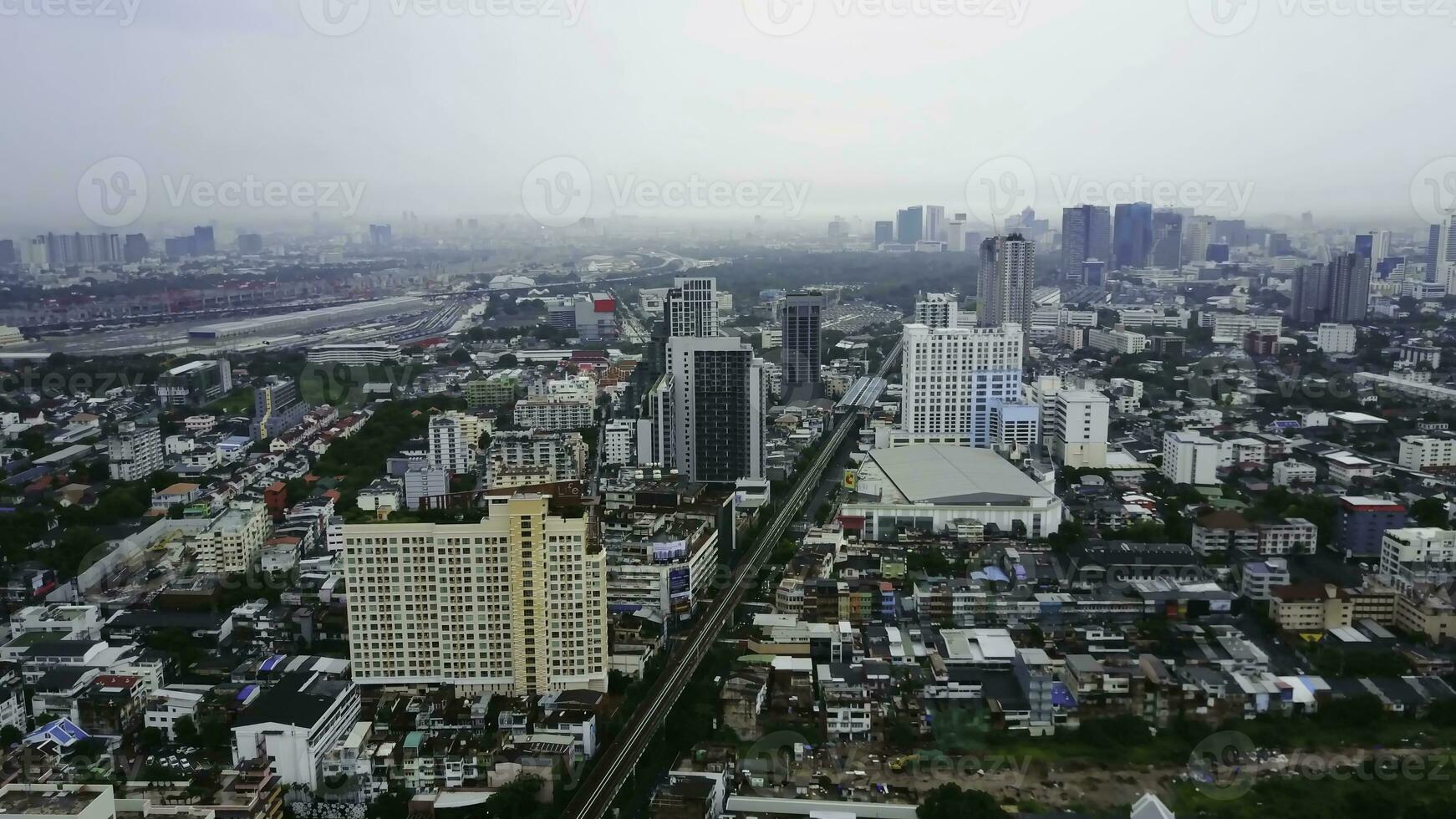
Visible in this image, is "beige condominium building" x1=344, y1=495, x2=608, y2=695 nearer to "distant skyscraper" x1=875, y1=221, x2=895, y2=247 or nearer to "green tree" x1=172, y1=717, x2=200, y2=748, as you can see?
"green tree" x1=172, y1=717, x2=200, y2=748

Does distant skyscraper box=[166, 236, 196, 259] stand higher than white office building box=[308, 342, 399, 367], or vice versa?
distant skyscraper box=[166, 236, 196, 259]

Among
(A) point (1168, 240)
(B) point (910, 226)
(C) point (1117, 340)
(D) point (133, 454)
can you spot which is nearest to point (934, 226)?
(B) point (910, 226)

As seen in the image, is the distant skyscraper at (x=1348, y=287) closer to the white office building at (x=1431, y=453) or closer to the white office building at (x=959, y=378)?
the white office building at (x=1431, y=453)

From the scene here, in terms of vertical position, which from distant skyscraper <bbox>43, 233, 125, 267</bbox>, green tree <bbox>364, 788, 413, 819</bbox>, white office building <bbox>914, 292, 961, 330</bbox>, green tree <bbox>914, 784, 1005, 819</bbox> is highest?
distant skyscraper <bbox>43, 233, 125, 267</bbox>

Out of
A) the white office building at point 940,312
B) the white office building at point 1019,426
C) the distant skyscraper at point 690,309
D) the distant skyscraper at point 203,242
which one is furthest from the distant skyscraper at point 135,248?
the white office building at point 1019,426

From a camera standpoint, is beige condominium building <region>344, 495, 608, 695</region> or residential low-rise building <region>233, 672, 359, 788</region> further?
beige condominium building <region>344, 495, 608, 695</region>

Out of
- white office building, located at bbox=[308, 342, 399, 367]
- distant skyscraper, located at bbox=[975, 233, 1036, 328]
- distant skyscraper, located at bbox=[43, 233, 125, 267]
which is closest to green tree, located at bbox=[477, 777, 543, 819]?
white office building, located at bbox=[308, 342, 399, 367]

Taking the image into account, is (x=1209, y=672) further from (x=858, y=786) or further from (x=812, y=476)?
(x=812, y=476)

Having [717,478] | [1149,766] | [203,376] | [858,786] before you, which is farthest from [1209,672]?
[203,376]
